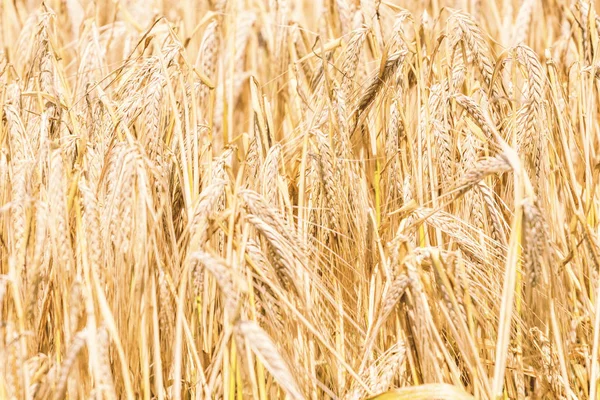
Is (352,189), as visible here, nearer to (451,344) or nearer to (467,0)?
(451,344)

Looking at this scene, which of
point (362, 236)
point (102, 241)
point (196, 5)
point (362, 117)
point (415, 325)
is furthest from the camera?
point (196, 5)

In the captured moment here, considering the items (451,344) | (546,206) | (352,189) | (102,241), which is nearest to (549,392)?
(451,344)

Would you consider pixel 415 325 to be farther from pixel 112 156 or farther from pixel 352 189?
pixel 112 156

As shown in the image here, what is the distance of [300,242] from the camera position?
3.08 feet

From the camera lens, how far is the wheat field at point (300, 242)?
0.84 meters

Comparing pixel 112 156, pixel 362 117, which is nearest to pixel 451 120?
pixel 362 117

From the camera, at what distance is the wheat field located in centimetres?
84

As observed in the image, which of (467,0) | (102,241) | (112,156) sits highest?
(467,0)

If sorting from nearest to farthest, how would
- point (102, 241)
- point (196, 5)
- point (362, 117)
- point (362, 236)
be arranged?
1. point (102, 241)
2. point (362, 236)
3. point (362, 117)
4. point (196, 5)

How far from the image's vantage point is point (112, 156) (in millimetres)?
948

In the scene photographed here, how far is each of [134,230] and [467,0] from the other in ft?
6.18

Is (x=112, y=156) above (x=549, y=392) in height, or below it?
above

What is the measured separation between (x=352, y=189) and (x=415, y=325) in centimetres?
→ 30

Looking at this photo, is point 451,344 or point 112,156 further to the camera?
point 451,344
